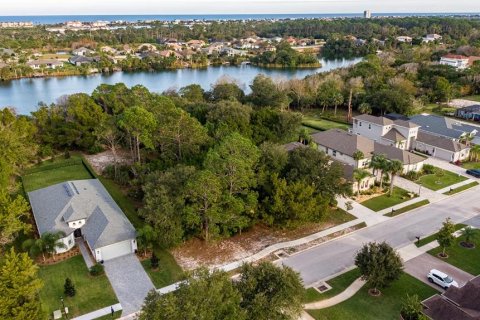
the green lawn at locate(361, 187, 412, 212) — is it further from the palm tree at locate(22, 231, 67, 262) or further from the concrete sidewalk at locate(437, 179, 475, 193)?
the palm tree at locate(22, 231, 67, 262)

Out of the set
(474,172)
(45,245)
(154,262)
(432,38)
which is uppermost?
(432,38)

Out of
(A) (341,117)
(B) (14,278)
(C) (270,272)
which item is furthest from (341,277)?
(A) (341,117)

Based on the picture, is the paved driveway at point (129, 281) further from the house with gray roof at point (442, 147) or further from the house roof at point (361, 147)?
the house with gray roof at point (442, 147)

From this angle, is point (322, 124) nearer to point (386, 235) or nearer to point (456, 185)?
point (456, 185)

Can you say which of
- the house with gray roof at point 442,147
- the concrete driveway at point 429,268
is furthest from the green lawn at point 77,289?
Result: the house with gray roof at point 442,147

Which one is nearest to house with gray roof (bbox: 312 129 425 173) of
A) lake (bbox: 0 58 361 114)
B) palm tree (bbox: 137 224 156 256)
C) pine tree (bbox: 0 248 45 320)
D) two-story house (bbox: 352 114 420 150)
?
two-story house (bbox: 352 114 420 150)

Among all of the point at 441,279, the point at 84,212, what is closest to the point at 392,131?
the point at 441,279
